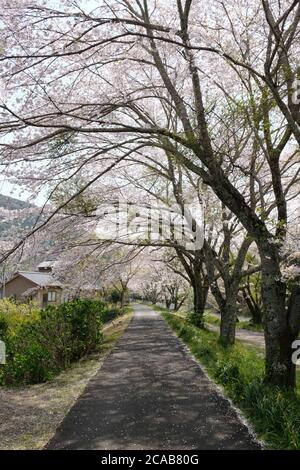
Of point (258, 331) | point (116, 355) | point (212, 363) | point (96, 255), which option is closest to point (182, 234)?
point (96, 255)

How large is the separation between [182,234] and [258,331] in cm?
1533

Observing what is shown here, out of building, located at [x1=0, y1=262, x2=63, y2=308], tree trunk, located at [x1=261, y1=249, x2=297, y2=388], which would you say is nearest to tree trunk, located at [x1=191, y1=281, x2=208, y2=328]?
tree trunk, located at [x1=261, y1=249, x2=297, y2=388]

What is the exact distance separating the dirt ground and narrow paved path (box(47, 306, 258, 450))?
20 cm

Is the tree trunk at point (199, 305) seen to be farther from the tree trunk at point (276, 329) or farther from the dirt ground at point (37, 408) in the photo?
the tree trunk at point (276, 329)

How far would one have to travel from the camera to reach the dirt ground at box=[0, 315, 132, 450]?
598 cm

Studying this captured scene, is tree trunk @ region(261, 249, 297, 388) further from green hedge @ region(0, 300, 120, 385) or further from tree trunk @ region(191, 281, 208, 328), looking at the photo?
tree trunk @ region(191, 281, 208, 328)

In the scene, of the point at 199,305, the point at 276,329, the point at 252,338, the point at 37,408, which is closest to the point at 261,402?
the point at 276,329

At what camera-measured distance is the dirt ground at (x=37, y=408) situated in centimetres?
598

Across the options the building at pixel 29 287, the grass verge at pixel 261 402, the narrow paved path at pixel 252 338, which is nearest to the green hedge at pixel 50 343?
the grass verge at pixel 261 402

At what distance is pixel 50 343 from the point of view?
11805 millimetres

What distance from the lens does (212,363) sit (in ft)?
36.7

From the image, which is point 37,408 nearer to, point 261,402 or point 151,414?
point 151,414

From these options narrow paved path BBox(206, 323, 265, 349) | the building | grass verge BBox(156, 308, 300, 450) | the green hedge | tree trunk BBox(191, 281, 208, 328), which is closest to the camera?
grass verge BBox(156, 308, 300, 450)
